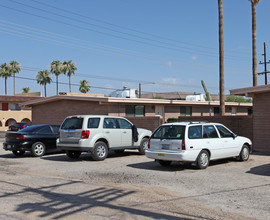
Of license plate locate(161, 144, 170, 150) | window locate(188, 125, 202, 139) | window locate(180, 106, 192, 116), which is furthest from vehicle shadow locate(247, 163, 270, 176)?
window locate(180, 106, 192, 116)

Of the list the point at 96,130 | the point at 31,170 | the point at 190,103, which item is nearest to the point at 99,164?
the point at 96,130

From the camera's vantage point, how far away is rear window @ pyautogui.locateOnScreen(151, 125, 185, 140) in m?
11.5

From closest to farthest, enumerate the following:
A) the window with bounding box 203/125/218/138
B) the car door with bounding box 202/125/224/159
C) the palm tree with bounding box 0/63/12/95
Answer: the car door with bounding box 202/125/224/159, the window with bounding box 203/125/218/138, the palm tree with bounding box 0/63/12/95

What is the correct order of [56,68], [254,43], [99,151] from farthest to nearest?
[56,68], [254,43], [99,151]

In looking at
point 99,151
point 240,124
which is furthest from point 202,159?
point 240,124

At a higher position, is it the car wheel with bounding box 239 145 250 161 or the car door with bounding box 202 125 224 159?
the car door with bounding box 202 125 224 159

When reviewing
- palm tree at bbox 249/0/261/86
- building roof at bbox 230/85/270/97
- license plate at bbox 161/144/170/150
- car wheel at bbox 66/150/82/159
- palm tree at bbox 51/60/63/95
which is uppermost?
palm tree at bbox 51/60/63/95

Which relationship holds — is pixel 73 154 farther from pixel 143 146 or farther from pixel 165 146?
pixel 165 146

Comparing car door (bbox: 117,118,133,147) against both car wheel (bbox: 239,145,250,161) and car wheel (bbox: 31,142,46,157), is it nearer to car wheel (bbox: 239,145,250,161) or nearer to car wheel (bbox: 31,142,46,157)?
car wheel (bbox: 31,142,46,157)

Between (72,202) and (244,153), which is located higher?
(244,153)

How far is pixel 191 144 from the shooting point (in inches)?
446

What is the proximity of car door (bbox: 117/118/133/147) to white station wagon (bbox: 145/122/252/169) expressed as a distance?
3297mm

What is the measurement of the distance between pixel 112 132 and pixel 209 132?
14.6 feet

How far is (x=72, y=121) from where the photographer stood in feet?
47.6
